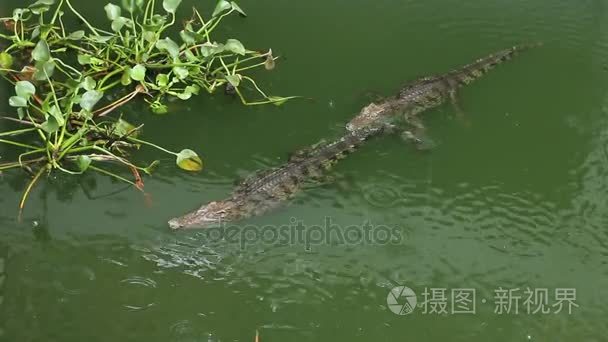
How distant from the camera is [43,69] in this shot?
351 cm

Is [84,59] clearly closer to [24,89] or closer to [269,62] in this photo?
[24,89]

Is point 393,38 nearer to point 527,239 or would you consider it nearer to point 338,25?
point 338,25

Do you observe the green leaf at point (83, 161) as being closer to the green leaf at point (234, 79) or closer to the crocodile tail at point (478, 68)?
the green leaf at point (234, 79)

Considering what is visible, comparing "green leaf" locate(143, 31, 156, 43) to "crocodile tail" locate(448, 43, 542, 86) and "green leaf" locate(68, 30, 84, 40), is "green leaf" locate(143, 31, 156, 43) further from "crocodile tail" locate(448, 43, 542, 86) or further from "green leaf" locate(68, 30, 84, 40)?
"crocodile tail" locate(448, 43, 542, 86)

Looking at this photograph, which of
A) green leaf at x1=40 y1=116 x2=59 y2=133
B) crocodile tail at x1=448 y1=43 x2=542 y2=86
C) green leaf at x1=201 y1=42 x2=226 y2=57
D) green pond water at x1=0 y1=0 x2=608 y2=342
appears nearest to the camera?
green pond water at x1=0 y1=0 x2=608 y2=342

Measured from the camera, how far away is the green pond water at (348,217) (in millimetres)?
3150

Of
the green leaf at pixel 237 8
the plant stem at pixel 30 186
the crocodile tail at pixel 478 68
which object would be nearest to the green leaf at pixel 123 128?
the plant stem at pixel 30 186

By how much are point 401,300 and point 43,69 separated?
2.20 m

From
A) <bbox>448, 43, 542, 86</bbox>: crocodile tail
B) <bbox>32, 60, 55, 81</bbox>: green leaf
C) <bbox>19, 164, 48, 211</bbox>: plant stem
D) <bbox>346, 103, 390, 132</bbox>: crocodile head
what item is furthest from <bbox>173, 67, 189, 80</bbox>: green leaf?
<bbox>448, 43, 542, 86</bbox>: crocodile tail

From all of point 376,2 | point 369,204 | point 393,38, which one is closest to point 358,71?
point 393,38

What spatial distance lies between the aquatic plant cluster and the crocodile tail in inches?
46.0

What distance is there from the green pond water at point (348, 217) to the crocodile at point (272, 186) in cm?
6

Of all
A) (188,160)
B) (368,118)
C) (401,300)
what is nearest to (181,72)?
(188,160)

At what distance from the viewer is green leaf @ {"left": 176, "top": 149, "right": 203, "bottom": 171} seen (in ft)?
11.4
